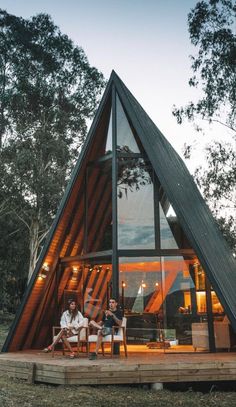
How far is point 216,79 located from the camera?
53.6 ft

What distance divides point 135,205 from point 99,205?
1016 mm

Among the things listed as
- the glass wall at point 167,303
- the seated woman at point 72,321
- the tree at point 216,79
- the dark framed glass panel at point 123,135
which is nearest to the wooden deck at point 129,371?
the seated woman at point 72,321

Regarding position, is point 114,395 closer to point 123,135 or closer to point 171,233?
point 171,233

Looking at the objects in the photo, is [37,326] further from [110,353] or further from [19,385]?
[19,385]

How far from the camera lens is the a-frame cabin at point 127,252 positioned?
8.30 m

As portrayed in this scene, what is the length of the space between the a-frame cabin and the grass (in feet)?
5.27

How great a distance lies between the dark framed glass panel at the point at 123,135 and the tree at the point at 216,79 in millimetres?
8185

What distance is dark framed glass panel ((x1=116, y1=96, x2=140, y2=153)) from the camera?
9.30 meters

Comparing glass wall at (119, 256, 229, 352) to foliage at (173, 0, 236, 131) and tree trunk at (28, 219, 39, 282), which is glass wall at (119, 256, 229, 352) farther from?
tree trunk at (28, 219, 39, 282)

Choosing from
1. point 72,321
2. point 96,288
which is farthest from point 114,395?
point 96,288

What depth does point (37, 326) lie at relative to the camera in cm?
934

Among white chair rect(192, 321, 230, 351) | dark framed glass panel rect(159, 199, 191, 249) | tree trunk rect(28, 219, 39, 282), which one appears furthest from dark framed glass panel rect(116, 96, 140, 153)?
tree trunk rect(28, 219, 39, 282)

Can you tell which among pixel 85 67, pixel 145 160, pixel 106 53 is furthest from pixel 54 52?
pixel 145 160

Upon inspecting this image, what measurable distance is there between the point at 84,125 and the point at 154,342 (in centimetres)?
1427
